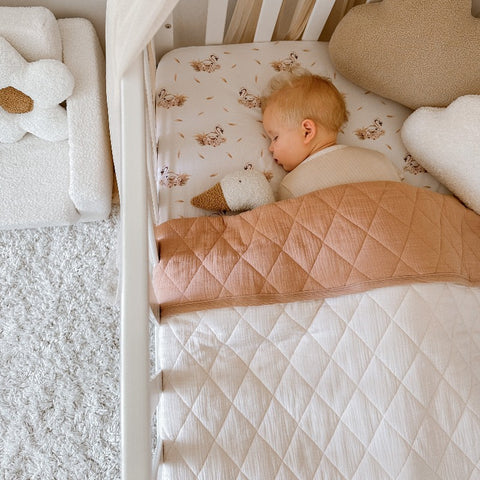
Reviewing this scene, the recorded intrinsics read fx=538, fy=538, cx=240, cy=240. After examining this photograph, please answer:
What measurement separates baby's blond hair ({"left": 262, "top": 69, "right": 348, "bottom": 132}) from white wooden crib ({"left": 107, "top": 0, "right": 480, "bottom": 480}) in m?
0.09

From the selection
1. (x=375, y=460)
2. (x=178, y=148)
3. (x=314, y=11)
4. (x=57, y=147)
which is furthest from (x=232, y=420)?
(x=314, y=11)

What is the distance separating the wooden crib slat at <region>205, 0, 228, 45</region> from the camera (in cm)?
123

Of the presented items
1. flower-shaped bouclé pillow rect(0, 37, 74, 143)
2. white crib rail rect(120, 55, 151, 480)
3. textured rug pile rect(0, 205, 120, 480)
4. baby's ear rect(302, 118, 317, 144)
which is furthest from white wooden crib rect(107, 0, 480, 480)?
textured rug pile rect(0, 205, 120, 480)

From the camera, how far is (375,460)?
918 millimetres

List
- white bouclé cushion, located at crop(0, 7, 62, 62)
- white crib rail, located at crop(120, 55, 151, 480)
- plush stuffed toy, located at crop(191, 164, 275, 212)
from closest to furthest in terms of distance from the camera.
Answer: white crib rail, located at crop(120, 55, 151, 480) → plush stuffed toy, located at crop(191, 164, 275, 212) → white bouclé cushion, located at crop(0, 7, 62, 62)

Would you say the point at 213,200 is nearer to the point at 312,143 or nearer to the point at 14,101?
the point at 312,143

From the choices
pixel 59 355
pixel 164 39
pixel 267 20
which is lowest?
pixel 59 355

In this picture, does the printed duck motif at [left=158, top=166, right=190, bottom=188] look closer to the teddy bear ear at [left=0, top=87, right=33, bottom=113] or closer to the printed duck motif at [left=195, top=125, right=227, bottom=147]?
the printed duck motif at [left=195, top=125, right=227, bottom=147]

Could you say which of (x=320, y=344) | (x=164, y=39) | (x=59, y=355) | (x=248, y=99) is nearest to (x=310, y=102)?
(x=248, y=99)

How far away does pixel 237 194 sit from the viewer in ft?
3.59

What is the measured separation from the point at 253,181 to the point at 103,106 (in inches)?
19.1

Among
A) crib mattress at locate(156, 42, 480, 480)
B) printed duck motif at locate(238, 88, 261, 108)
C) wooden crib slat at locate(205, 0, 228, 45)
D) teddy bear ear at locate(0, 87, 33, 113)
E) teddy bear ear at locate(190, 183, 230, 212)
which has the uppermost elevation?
wooden crib slat at locate(205, 0, 228, 45)

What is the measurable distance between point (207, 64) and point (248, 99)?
0.46 feet

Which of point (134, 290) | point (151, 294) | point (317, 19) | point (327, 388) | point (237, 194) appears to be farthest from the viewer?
point (317, 19)
